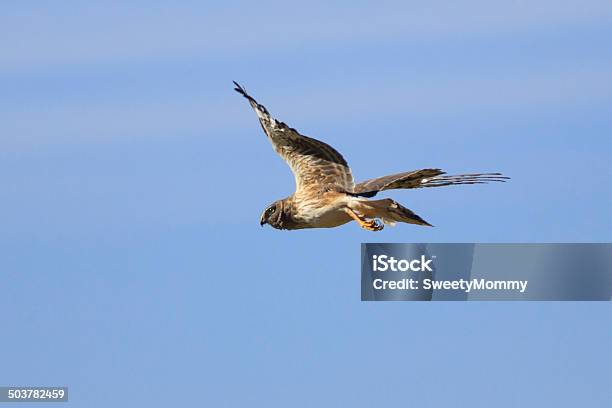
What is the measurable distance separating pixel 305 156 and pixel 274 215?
1.48 metres

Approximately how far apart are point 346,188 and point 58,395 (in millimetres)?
7437

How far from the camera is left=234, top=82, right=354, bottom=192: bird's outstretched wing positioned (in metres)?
36.6

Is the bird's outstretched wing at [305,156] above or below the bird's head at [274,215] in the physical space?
above

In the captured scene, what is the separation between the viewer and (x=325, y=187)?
36188 millimetres

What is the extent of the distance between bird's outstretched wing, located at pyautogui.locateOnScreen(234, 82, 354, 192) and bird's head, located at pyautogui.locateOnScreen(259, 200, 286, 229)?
62 centimetres

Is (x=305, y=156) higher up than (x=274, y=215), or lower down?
higher up

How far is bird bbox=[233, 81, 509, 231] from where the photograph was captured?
3466cm

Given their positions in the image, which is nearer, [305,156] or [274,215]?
[274,215]

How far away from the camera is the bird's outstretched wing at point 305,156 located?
3656 centimetres

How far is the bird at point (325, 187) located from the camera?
34656 millimetres

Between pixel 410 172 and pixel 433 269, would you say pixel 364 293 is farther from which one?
pixel 410 172

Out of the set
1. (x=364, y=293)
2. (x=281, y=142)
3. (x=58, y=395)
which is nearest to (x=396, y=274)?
(x=364, y=293)

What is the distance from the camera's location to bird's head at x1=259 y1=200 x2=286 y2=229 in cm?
3628

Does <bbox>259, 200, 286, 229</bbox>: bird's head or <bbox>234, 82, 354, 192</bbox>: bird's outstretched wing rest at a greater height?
<bbox>234, 82, 354, 192</bbox>: bird's outstretched wing
